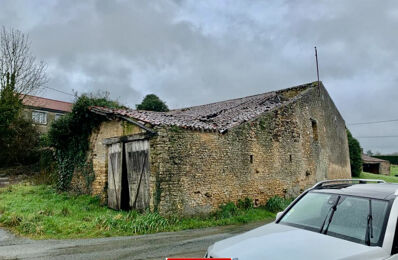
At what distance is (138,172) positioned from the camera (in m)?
10.2

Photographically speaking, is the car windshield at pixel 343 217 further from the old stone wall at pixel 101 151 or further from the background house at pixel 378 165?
the background house at pixel 378 165

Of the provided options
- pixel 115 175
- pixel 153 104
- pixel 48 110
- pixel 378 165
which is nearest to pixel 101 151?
pixel 115 175

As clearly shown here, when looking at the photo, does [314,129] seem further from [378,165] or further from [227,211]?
[378,165]

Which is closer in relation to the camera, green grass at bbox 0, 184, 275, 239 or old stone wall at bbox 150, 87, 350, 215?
green grass at bbox 0, 184, 275, 239

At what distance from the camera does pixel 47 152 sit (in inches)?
715

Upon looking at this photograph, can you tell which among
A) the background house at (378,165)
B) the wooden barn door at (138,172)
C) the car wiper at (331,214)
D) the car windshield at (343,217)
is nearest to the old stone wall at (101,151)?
the wooden barn door at (138,172)

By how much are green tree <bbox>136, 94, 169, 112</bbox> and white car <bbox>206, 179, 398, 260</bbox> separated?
→ 25164mm

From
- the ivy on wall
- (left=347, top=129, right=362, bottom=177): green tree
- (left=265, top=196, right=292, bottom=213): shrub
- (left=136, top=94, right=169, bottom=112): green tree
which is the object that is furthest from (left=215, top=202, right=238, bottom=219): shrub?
(left=347, top=129, right=362, bottom=177): green tree

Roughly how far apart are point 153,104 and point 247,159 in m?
17.7

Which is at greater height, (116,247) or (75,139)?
(75,139)

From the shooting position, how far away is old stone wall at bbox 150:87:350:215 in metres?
9.61

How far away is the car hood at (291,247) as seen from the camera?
8.60 ft

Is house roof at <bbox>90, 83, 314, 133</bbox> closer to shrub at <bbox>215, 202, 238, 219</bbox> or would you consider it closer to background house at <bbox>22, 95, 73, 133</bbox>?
shrub at <bbox>215, 202, 238, 219</bbox>

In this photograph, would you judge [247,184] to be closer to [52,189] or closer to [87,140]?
[87,140]
